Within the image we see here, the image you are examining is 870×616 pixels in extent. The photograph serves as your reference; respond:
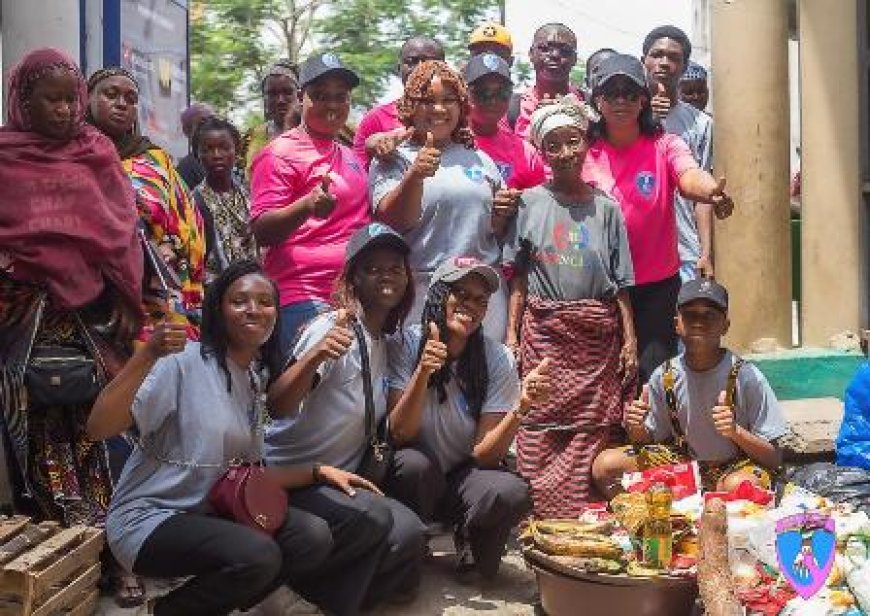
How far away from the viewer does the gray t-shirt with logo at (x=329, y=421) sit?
4.70 metres

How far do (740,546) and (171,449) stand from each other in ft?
6.77

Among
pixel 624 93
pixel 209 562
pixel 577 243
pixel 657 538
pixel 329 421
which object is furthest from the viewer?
pixel 624 93

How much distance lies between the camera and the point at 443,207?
5.37 metres

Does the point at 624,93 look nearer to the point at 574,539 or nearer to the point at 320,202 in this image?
the point at 320,202

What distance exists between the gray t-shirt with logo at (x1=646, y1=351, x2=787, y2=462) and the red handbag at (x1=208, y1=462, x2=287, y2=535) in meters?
1.82

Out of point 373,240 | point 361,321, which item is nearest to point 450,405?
point 361,321

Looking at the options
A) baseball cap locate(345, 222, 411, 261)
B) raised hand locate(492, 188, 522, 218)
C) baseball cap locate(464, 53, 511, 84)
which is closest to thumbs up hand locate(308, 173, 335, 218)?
baseball cap locate(345, 222, 411, 261)

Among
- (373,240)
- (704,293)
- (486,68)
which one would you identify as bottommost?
(704,293)

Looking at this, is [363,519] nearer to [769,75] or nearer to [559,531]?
[559,531]

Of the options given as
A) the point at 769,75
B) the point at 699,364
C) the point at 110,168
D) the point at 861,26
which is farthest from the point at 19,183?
the point at 861,26

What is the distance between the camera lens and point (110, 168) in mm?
4598

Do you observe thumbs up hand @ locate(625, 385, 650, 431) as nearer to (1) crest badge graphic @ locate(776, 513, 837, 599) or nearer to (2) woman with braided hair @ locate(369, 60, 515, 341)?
(2) woman with braided hair @ locate(369, 60, 515, 341)

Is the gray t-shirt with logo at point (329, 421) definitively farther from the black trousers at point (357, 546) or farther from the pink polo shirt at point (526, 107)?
the pink polo shirt at point (526, 107)

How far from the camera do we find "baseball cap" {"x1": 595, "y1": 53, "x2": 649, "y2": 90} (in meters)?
5.57
